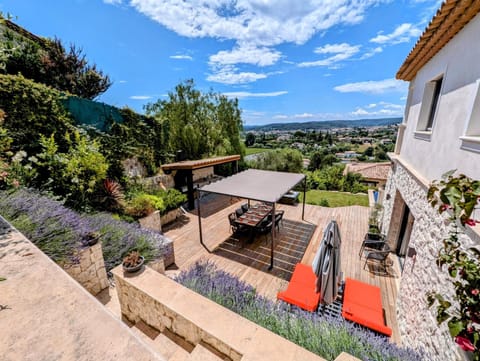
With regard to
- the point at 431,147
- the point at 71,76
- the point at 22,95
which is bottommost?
the point at 431,147

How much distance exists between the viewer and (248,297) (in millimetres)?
3061

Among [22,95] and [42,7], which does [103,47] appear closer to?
[42,7]

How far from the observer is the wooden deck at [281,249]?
538cm

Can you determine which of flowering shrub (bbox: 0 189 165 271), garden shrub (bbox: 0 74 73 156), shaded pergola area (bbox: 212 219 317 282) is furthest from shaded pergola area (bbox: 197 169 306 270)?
garden shrub (bbox: 0 74 73 156)

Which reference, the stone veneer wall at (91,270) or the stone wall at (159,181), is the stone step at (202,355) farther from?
the stone wall at (159,181)

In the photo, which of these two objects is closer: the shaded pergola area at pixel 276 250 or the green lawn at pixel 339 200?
the shaded pergola area at pixel 276 250

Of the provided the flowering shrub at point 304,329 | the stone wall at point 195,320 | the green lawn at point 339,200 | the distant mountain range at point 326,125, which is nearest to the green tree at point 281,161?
the green lawn at point 339,200

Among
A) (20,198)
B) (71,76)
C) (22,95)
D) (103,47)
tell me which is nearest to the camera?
(20,198)

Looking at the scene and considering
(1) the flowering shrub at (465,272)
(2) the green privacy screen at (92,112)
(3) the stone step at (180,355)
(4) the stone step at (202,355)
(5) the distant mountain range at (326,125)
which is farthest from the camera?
(5) the distant mountain range at (326,125)

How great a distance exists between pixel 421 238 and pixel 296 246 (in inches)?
153

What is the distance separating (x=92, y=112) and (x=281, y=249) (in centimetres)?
906

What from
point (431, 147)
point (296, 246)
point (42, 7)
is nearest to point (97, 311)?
point (431, 147)

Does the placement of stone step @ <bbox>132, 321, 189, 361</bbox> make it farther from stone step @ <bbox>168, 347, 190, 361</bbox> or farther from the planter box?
the planter box

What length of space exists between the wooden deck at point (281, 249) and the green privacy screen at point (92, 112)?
527 cm
